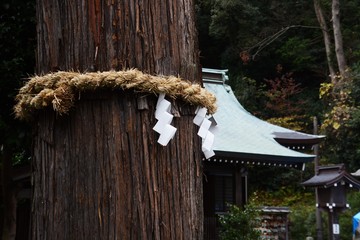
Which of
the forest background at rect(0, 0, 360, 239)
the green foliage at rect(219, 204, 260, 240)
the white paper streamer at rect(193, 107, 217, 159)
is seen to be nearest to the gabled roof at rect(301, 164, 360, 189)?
the green foliage at rect(219, 204, 260, 240)

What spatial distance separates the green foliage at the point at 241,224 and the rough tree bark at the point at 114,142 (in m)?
8.59

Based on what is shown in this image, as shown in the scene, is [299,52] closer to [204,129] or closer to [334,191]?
[334,191]

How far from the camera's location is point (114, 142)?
1.44m

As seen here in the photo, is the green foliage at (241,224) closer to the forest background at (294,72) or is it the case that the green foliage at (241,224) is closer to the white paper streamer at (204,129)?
the forest background at (294,72)

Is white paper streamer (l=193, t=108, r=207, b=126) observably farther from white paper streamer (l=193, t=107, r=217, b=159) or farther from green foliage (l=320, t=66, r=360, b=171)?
green foliage (l=320, t=66, r=360, b=171)

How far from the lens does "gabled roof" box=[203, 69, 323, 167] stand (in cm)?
1123

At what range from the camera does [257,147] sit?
11.6 metres

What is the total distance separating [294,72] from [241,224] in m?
13.4

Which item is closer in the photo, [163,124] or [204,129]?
[163,124]

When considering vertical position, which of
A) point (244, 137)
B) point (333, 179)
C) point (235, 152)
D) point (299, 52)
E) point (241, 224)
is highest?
point (299, 52)

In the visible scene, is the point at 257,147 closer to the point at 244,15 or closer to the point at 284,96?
the point at 284,96

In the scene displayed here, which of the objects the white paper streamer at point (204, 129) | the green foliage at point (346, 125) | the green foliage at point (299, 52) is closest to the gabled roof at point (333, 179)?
the green foliage at point (346, 125)

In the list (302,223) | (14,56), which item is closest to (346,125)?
(302,223)

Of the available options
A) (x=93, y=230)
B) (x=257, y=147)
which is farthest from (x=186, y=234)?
(x=257, y=147)
